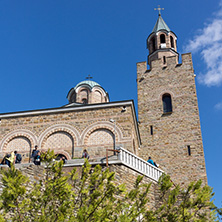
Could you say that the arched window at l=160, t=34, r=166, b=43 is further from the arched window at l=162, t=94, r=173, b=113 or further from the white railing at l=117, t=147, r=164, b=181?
the white railing at l=117, t=147, r=164, b=181

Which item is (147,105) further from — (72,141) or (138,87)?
(72,141)

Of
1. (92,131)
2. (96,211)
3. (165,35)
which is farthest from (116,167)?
(165,35)

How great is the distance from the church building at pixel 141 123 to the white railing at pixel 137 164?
0.04 metres

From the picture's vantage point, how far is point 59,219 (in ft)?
21.0

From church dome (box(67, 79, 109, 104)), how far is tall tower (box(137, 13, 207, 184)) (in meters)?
4.45

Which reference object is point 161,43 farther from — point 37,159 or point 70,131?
point 37,159

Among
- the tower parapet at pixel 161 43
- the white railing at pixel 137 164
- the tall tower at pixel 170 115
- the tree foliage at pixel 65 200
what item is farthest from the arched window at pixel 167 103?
the tree foliage at pixel 65 200

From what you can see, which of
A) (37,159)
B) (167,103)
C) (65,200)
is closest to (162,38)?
(167,103)

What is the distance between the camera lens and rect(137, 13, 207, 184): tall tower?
19.9 metres

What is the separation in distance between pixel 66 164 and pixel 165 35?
1717 centimetres

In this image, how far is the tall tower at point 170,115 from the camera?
19.9m

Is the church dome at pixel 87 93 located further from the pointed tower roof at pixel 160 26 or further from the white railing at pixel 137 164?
the white railing at pixel 137 164

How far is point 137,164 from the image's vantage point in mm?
13289

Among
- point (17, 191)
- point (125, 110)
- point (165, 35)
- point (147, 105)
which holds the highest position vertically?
point (165, 35)
